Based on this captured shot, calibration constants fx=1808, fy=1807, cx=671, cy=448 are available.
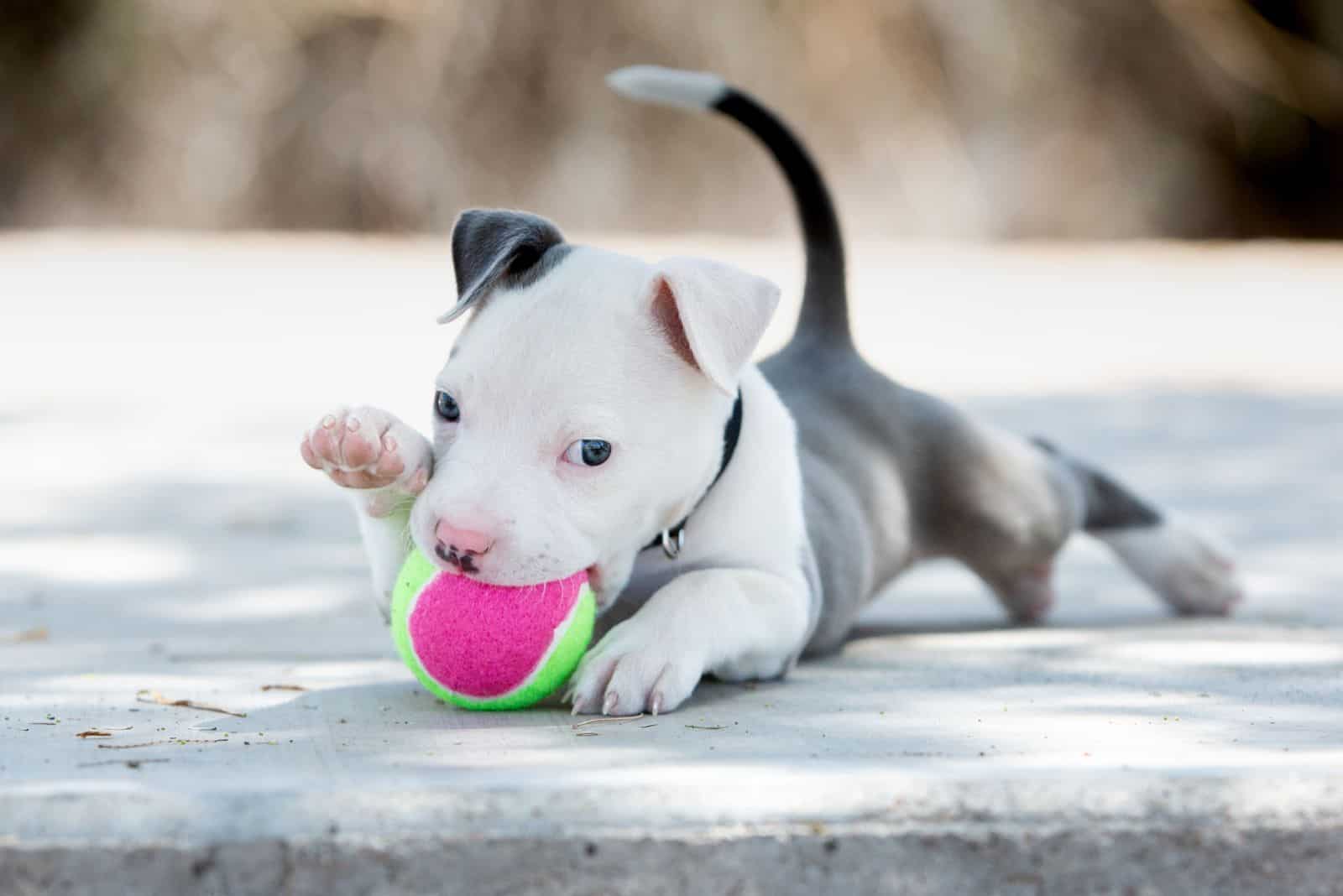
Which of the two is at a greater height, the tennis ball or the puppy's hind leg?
the tennis ball

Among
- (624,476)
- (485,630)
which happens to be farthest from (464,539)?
(624,476)

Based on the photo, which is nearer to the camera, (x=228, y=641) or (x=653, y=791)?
(x=653, y=791)

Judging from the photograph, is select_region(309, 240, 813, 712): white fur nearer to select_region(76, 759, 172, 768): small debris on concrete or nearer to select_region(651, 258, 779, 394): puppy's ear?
select_region(651, 258, 779, 394): puppy's ear

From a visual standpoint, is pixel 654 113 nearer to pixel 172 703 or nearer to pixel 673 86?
pixel 673 86

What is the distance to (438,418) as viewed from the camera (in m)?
2.61

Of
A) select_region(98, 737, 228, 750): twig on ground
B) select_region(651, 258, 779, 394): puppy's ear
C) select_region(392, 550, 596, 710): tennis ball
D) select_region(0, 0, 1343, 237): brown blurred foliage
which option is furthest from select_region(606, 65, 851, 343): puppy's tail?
select_region(0, 0, 1343, 237): brown blurred foliage

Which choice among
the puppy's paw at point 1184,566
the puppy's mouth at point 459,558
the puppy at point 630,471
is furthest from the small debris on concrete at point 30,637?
the puppy's paw at point 1184,566

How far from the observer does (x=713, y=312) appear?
8.46 feet

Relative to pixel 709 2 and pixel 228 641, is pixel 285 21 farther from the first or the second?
pixel 228 641

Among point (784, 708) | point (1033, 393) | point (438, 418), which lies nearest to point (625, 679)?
point (784, 708)

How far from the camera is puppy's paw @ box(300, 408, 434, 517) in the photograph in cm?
247

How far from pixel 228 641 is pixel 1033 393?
17.0 feet

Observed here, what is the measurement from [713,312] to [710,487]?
34 centimetres

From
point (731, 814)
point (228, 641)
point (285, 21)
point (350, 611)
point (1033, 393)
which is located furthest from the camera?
point (285, 21)
